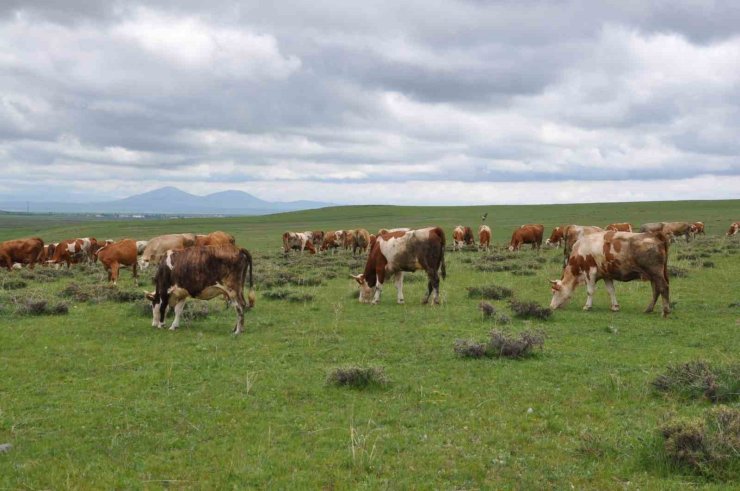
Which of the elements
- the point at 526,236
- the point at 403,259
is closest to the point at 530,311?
the point at 403,259

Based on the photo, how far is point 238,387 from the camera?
9.84m

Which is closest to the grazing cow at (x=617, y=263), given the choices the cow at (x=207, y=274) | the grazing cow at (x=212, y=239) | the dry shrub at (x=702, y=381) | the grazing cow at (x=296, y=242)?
the dry shrub at (x=702, y=381)

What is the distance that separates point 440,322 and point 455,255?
78.3 feet

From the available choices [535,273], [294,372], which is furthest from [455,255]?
[294,372]

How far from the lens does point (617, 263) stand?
16578 mm

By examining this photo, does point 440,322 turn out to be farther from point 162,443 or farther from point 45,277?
point 45,277

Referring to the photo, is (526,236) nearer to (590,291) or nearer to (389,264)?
(389,264)

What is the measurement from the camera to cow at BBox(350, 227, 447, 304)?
18.6 meters

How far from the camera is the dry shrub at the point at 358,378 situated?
966cm

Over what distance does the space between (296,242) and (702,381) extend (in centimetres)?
4061

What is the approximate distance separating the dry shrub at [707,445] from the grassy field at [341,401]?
0.11m

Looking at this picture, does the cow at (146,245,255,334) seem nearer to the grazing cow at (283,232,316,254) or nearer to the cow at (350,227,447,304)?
the cow at (350,227,447,304)

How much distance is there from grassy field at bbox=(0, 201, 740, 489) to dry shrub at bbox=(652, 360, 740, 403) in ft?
0.54

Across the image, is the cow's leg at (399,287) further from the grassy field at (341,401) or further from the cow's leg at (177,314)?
the cow's leg at (177,314)
